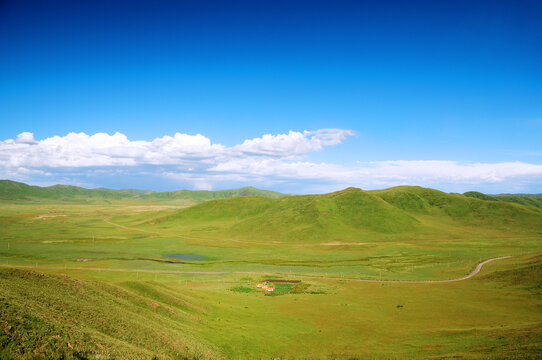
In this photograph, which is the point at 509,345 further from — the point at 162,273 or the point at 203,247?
the point at 203,247

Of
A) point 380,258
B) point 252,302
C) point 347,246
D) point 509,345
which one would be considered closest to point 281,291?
point 252,302

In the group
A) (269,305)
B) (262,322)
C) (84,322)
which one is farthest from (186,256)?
(84,322)

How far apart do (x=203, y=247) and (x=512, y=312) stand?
13319 cm

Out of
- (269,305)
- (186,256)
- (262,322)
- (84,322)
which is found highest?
(84,322)

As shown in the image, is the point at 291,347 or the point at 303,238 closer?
the point at 291,347

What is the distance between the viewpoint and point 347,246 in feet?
526

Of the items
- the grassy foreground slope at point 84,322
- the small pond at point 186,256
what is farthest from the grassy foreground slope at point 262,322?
the small pond at point 186,256

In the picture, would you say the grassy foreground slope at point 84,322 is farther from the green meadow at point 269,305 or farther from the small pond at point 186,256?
the small pond at point 186,256

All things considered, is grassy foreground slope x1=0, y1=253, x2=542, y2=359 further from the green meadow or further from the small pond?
the small pond

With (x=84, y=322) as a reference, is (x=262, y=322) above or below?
below

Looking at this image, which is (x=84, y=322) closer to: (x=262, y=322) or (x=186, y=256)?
(x=262, y=322)

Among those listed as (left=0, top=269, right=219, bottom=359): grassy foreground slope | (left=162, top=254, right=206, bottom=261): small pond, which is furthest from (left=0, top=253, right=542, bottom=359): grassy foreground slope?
(left=162, top=254, right=206, bottom=261): small pond

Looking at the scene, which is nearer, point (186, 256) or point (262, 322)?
point (262, 322)

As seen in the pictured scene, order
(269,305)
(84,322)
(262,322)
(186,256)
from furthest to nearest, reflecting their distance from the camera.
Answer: (186,256)
(269,305)
(262,322)
(84,322)
